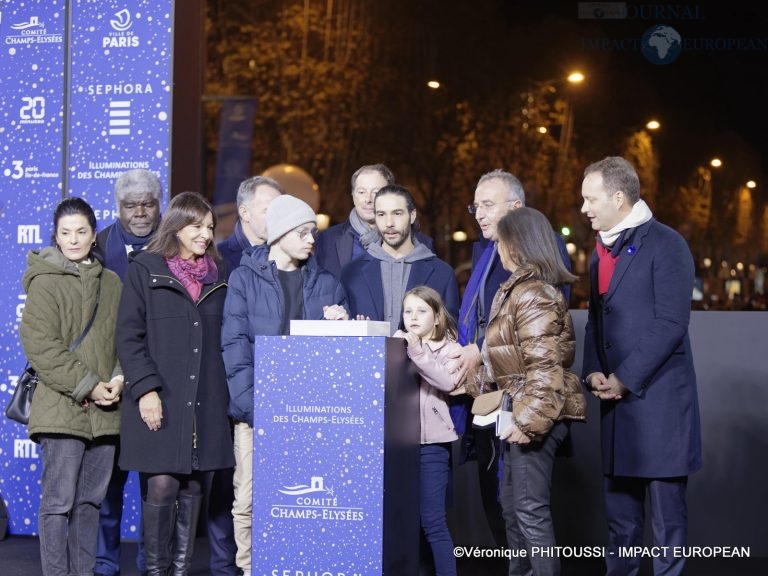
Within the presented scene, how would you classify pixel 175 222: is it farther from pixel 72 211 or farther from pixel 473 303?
pixel 473 303

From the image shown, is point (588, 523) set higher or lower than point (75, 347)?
lower

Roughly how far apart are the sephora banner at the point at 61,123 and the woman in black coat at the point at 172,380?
4.33ft

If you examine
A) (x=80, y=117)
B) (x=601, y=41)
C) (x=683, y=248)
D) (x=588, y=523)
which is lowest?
(x=588, y=523)

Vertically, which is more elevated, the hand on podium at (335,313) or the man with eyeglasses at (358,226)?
the man with eyeglasses at (358,226)

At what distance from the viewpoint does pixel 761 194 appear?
1181cm

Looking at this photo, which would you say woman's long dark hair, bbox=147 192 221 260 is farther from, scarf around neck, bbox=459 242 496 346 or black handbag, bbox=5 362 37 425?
scarf around neck, bbox=459 242 496 346

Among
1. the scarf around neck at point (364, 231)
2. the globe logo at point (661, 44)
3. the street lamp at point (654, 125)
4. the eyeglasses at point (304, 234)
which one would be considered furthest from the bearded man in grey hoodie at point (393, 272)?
the street lamp at point (654, 125)

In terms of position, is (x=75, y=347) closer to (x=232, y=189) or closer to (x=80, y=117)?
(x=80, y=117)

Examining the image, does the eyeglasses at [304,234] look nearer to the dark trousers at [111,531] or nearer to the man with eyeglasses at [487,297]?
the man with eyeglasses at [487,297]

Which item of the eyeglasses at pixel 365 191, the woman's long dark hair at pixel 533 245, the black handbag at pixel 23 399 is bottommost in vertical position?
the black handbag at pixel 23 399

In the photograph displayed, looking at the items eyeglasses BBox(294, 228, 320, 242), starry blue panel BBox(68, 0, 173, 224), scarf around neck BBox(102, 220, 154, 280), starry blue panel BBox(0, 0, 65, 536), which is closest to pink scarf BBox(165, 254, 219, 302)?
eyeglasses BBox(294, 228, 320, 242)

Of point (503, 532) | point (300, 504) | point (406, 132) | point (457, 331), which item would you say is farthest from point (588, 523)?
point (406, 132)

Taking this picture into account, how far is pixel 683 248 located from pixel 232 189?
7.98m

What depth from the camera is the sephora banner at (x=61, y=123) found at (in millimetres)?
5465
